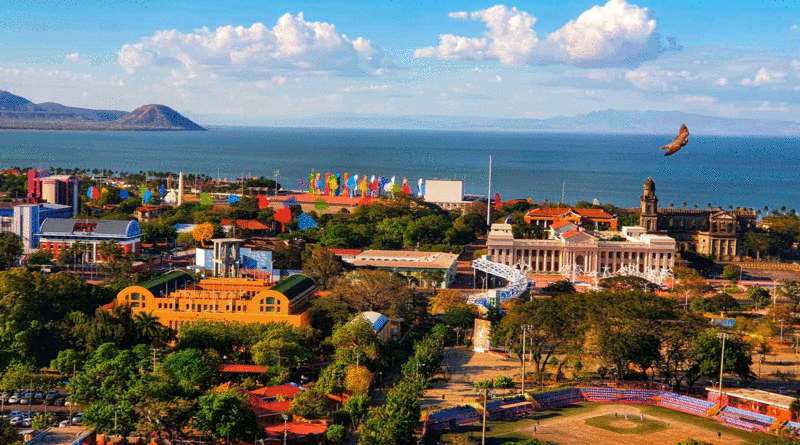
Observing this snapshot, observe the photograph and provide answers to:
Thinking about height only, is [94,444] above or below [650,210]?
below

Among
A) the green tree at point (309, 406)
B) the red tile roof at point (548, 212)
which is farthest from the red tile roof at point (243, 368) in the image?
the red tile roof at point (548, 212)

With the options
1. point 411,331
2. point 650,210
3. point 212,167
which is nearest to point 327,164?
point 212,167

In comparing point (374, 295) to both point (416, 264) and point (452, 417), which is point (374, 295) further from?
point (416, 264)

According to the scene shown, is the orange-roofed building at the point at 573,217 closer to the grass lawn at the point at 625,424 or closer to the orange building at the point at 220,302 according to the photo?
the orange building at the point at 220,302

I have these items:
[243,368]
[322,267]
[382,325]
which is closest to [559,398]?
[382,325]

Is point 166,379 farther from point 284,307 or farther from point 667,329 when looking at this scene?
point 667,329

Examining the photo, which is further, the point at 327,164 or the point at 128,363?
the point at 327,164
